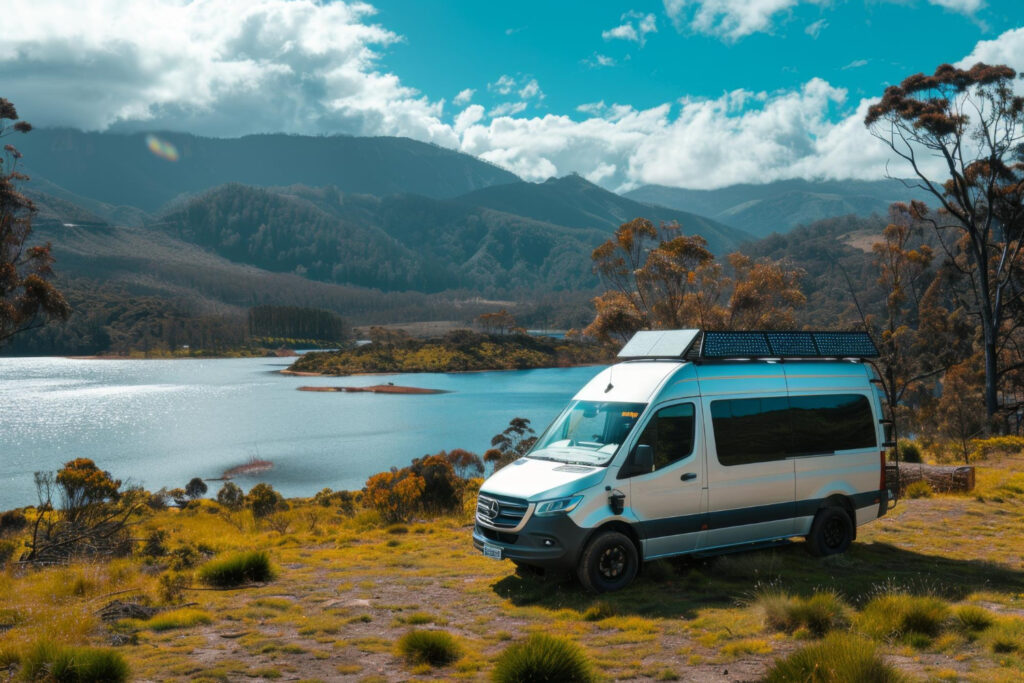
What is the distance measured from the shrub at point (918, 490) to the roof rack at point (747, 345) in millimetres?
6070

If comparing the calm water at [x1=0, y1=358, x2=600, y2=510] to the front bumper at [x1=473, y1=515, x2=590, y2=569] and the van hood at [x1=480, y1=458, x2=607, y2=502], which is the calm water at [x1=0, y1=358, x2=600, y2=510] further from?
the front bumper at [x1=473, y1=515, x2=590, y2=569]

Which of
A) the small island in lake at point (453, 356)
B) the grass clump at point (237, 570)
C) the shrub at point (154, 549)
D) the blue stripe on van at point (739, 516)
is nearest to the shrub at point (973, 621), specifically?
the blue stripe on van at point (739, 516)

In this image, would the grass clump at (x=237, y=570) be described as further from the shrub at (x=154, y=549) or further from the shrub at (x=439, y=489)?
the shrub at (x=439, y=489)

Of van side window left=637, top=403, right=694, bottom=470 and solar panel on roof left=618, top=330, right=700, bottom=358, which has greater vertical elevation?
solar panel on roof left=618, top=330, right=700, bottom=358

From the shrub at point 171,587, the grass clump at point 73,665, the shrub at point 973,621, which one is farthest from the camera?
the shrub at point 171,587

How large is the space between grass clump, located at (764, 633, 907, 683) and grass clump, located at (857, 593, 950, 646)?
995 millimetres

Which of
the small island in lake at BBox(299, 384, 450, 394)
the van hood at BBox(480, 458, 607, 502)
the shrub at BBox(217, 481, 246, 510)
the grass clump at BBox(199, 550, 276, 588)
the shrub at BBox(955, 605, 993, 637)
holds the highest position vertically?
the small island in lake at BBox(299, 384, 450, 394)

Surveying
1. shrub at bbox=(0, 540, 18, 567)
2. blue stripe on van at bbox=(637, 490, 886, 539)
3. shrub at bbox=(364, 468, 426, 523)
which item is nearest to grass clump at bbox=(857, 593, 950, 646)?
blue stripe on van at bbox=(637, 490, 886, 539)

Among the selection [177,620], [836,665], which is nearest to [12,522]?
[177,620]

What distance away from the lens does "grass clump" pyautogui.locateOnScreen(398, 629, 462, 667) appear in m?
5.93

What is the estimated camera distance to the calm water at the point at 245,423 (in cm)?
4884

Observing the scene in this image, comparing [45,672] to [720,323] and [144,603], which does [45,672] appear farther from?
[720,323]

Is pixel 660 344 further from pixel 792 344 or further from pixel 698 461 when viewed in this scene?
pixel 792 344

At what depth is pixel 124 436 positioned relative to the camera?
62.5 metres
